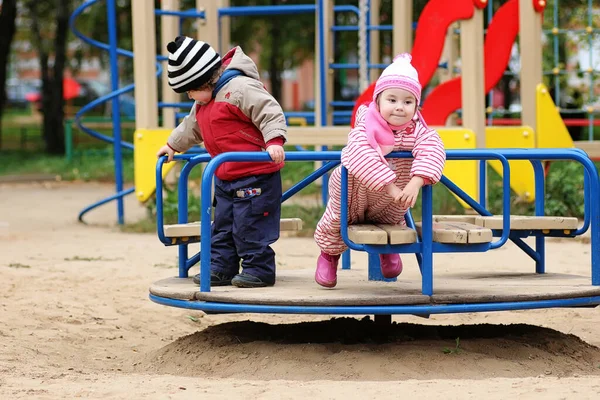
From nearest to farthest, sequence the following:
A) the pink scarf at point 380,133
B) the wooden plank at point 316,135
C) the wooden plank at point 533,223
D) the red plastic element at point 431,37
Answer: the pink scarf at point 380,133
the wooden plank at point 533,223
the red plastic element at point 431,37
the wooden plank at point 316,135

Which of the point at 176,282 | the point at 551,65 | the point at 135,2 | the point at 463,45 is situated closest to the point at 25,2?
the point at 551,65

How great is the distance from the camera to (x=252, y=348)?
16.9 ft

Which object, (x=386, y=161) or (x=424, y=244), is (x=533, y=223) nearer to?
(x=424, y=244)

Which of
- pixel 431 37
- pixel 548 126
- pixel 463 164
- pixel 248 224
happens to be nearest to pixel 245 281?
pixel 248 224

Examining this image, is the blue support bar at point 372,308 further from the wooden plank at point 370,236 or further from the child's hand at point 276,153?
the child's hand at point 276,153

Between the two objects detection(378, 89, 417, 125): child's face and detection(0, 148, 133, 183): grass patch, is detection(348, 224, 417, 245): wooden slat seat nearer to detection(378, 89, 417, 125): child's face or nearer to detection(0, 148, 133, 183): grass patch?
detection(378, 89, 417, 125): child's face

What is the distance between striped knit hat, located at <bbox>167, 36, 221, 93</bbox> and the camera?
5023 millimetres

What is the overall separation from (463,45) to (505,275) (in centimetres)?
340

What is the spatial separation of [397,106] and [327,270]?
883 mm

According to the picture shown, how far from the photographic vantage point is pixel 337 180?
487 cm

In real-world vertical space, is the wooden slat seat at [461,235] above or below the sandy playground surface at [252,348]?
above

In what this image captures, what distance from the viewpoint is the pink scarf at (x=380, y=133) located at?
4.65m

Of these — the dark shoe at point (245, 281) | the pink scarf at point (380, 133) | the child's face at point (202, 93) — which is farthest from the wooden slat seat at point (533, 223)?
the child's face at point (202, 93)

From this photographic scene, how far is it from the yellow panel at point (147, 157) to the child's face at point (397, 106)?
16.8 ft
